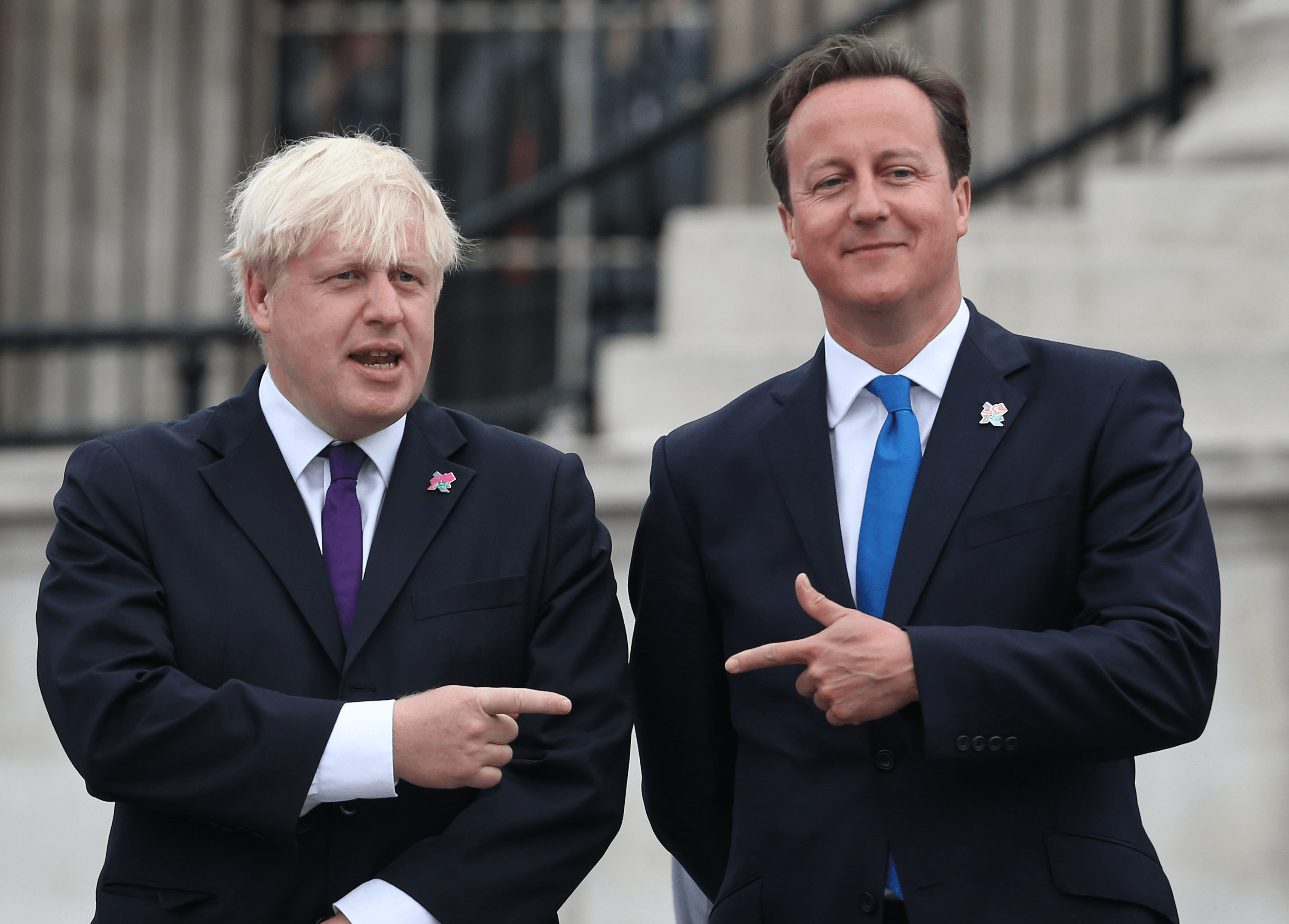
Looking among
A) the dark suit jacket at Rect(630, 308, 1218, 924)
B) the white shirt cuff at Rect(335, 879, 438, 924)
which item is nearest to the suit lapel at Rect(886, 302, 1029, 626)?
the dark suit jacket at Rect(630, 308, 1218, 924)

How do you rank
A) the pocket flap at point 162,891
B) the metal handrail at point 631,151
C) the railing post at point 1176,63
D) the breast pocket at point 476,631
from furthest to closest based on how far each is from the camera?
the railing post at point 1176,63, the metal handrail at point 631,151, the breast pocket at point 476,631, the pocket flap at point 162,891

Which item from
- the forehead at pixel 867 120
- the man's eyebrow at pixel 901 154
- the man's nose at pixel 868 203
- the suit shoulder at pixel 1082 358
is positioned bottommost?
the suit shoulder at pixel 1082 358

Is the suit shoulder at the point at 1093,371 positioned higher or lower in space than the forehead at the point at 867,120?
lower

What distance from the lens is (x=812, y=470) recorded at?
2.54 meters

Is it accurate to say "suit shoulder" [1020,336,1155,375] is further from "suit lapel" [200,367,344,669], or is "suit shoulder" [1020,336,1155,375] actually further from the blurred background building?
the blurred background building

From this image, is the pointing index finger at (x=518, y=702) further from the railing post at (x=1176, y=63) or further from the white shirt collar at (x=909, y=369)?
the railing post at (x=1176, y=63)

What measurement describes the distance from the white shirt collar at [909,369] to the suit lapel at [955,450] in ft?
0.06

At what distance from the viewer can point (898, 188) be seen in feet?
8.11

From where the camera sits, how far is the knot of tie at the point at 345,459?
251cm

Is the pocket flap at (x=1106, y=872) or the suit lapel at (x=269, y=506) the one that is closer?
the pocket flap at (x=1106, y=872)

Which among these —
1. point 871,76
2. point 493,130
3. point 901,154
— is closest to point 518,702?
point 901,154

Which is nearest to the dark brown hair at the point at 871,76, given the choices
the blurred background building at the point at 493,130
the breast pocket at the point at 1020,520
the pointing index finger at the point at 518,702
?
the breast pocket at the point at 1020,520

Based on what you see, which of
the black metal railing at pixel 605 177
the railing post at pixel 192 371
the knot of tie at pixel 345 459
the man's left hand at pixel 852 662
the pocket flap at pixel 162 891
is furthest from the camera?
the railing post at pixel 192 371

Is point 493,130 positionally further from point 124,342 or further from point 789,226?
point 789,226
